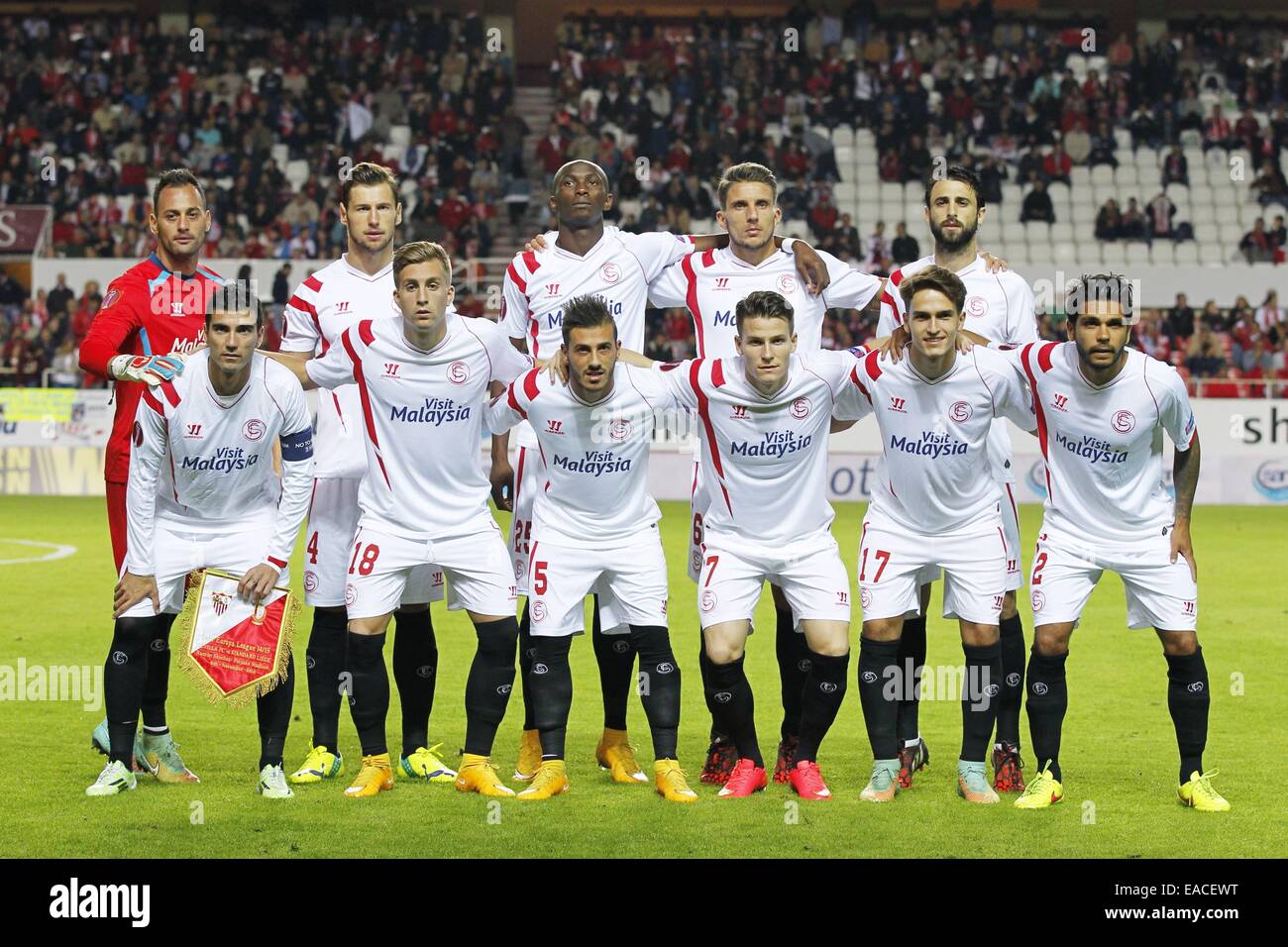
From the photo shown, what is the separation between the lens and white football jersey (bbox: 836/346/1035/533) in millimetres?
6758

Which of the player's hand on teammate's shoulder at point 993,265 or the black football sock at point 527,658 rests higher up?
the player's hand on teammate's shoulder at point 993,265

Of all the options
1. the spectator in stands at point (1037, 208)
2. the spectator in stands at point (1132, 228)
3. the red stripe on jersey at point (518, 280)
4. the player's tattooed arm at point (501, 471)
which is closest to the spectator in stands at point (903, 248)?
the spectator in stands at point (1037, 208)

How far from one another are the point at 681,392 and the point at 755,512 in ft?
1.92

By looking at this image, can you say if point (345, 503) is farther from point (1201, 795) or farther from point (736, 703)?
point (1201, 795)

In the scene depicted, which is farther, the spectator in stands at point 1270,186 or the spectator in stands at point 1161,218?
the spectator in stands at point 1270,186

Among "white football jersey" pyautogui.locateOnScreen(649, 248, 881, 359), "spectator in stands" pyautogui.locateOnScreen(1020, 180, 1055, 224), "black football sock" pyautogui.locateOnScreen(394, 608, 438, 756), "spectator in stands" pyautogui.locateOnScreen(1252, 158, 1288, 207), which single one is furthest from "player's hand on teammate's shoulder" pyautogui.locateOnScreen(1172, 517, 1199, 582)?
"spectator in stands" pyautogui.locateOnScreen(1252, 158, 1288, 207)

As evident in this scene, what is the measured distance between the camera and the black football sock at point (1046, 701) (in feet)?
22.0

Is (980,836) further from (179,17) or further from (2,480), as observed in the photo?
(179,17)

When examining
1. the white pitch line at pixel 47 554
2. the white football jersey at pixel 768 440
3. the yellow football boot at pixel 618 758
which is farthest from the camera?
the white pitch line at pixel 47 554

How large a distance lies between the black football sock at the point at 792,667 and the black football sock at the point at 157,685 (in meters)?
2.63

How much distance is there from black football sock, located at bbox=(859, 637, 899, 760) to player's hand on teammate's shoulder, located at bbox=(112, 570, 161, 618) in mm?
2875

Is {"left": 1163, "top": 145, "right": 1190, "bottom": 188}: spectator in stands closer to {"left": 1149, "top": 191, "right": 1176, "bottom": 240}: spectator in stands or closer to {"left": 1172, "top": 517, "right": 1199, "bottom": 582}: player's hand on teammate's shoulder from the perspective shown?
{"left": 1149, "top": 191, "right": 1176, "bottom": 240}: spectator in stands

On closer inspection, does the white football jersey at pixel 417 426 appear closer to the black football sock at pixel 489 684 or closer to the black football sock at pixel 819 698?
the black football sock at pixel 489 684

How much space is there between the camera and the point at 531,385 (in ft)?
22.6
